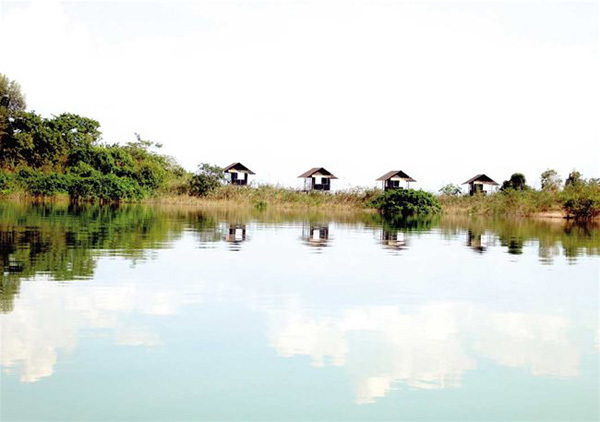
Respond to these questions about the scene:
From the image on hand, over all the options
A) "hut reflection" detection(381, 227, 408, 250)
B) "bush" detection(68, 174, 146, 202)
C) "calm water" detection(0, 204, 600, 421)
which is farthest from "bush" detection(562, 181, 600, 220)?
"calm water" detection(0, 204, 600, 421)

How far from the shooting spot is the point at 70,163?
208ft

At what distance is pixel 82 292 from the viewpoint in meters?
11.1

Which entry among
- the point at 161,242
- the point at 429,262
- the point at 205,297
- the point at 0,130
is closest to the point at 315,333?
the point at 205,297

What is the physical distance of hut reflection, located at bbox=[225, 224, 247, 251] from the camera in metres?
20.9

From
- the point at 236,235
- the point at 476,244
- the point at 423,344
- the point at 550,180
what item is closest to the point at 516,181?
the point at 550,180

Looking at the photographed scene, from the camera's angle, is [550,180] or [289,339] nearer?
[289,339]

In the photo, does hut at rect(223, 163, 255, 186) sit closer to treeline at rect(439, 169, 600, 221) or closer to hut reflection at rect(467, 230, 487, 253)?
treeline at rect(439, 169, 600, 221)

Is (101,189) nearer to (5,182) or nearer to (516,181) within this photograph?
(5,182)

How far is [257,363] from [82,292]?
5024 millimetres

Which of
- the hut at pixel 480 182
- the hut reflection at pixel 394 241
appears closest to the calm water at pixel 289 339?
the hut reflection at pixel 394 241

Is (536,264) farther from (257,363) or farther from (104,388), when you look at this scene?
(104,388)

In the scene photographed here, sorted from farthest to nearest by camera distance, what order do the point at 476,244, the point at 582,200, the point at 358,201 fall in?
the point at 358,201 → the point at 582,200 → the point at 476,244

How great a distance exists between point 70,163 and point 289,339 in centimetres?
5978

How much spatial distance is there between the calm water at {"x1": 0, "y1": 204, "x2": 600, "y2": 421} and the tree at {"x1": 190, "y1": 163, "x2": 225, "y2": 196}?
47.0 m
